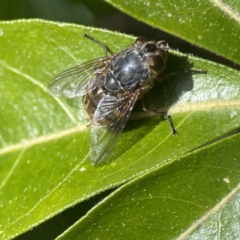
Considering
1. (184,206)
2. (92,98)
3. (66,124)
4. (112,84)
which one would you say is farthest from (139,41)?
(184,206)

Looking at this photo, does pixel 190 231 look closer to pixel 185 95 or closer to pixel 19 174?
pixel 185 95

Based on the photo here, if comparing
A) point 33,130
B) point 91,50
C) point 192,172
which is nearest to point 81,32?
point 91,50

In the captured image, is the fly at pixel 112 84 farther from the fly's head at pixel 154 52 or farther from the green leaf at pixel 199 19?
the green leaf at pixel 199 19

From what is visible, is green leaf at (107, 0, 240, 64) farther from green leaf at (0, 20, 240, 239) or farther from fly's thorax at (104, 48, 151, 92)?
fly's thorax at (104, 48, 151, 92)

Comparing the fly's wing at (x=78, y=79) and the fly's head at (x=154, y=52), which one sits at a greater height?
the fly's head at (x=154, y=52)

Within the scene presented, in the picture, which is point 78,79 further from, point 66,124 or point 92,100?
point 66,124

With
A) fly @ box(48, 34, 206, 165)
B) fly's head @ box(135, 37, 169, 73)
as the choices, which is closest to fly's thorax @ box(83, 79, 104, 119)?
fly @ box(48, 34, 206, 165)

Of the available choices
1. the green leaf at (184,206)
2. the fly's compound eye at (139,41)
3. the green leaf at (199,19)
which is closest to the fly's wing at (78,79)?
the fly's compound eye at (139,41)
